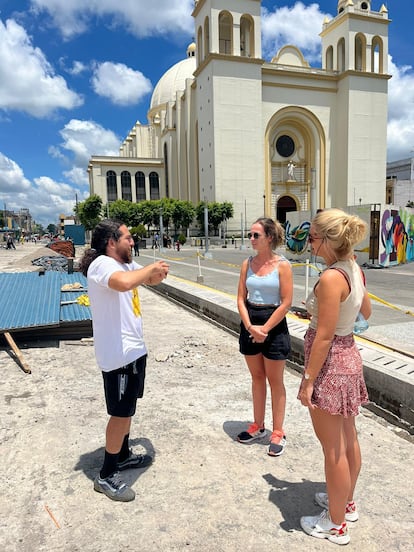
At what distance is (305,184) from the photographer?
57.9 m

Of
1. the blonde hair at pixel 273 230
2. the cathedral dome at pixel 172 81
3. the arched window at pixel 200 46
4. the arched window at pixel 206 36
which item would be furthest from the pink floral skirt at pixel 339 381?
the cathedral dome at pixel 172 81

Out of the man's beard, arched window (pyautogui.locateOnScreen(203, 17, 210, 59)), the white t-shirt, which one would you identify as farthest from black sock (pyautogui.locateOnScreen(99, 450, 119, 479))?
arched window (pyautogui.locateOnScreen(203, 17, 210, 59))

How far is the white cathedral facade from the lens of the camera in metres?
50.2

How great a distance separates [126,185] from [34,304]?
68.5 m

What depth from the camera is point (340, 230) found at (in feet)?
6.62

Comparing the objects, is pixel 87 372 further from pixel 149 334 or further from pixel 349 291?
pixel 349 291

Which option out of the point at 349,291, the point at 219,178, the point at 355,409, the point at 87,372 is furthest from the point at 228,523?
the point at 219,178

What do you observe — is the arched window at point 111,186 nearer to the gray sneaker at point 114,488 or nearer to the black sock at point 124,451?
the black sock at point 124,451

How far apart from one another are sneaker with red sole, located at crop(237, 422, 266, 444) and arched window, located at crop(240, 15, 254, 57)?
56379 mm

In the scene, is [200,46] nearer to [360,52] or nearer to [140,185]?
[360,52]

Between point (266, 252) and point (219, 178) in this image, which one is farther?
point (219, 178)

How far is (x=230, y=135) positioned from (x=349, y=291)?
51.8m

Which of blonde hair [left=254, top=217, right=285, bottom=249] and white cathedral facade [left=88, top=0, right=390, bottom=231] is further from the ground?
white cathedral facade [left=88, top=0, right=390, bottom=231]

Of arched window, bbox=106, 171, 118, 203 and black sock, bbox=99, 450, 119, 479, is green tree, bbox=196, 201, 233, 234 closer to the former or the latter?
arched window, bbox=106, 171, 118, 203
